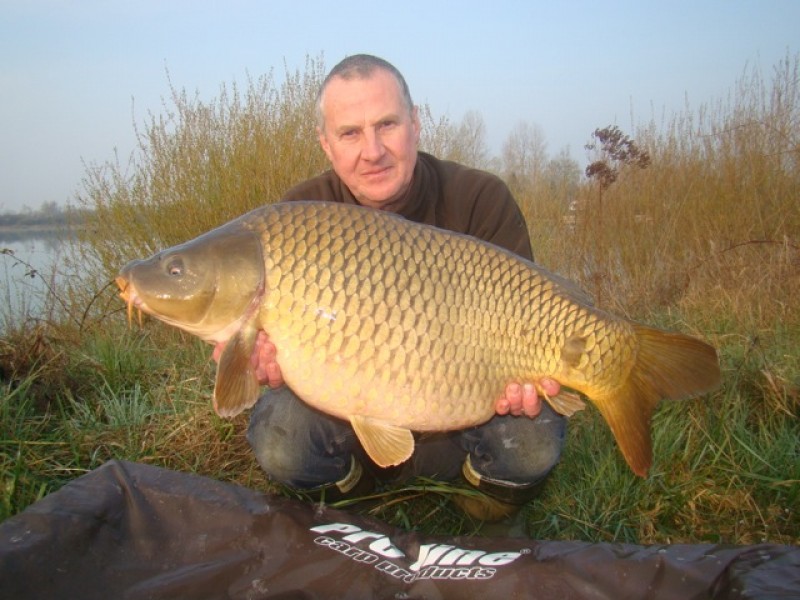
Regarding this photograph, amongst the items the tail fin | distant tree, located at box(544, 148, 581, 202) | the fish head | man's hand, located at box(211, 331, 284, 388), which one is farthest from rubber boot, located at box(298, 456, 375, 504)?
distant tree, located at box(544, 148, 581, 202)

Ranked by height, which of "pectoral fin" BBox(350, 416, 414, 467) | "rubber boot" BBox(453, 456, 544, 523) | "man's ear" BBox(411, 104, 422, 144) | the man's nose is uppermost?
"man's ear" BBox(411, 104, 422, 144)

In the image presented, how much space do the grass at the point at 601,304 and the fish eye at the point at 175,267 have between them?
0.74 metres

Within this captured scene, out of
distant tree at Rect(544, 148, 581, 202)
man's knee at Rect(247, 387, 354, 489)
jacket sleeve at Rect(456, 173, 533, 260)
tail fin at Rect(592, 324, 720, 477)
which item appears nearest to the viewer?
tail fin at Rect(592, 324, 720, 477)

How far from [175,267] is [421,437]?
87cm

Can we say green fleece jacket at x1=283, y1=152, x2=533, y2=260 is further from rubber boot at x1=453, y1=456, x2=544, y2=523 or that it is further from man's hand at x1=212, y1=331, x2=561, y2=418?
rubber boot at x1=453, y1=456, x2=544, y2=523

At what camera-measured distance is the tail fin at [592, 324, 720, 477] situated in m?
1.58

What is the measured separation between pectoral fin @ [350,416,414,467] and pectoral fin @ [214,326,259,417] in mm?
263

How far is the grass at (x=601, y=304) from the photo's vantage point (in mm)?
1854

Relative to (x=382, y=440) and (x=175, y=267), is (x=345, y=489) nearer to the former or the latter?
(x=382, y=440)

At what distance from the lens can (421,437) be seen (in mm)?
1965

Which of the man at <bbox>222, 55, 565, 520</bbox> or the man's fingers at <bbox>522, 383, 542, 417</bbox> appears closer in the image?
the man's fingers at <bbox>522, 383, 542, 417</bbox>

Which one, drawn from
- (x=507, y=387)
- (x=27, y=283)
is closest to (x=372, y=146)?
(x=507, y=387)

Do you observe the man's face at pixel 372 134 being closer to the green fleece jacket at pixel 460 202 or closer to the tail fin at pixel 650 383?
the green fleece jacket at pixel 460 202

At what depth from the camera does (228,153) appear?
582 centimetres
